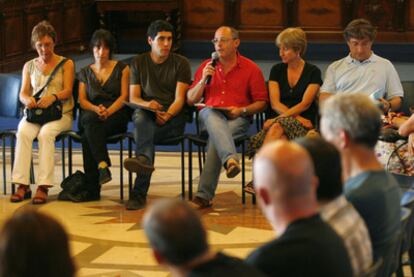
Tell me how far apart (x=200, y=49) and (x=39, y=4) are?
2.32 metres

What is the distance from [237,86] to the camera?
698 centimetres

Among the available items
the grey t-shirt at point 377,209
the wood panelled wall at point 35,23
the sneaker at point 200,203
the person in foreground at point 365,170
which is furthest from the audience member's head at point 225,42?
the wood panelled wall at point 35,23

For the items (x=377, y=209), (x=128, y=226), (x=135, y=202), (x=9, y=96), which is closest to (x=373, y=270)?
(x=377, y=209)

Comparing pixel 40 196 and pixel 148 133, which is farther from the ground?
pixel 148 133

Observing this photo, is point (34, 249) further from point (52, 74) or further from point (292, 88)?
point (52, 74)

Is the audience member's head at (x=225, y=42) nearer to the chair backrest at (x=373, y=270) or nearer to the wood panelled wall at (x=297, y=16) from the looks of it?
the chair backrest at (x=373, y=270)

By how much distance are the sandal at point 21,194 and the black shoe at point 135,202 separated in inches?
31.4

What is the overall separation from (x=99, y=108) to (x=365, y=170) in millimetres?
3882

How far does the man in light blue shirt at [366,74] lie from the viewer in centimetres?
679

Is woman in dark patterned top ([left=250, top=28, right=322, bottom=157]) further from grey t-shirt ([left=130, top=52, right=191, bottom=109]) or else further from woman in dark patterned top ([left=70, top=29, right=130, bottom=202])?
woman in dark patterned top ([left=70, top=29, right=130, bottom=202])

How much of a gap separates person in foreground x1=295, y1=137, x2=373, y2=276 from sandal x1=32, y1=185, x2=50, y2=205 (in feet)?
13.7

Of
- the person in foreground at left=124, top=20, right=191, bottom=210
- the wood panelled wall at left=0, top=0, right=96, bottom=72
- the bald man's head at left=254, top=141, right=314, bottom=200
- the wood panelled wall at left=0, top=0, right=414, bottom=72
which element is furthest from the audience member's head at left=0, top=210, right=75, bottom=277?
the wood panelled wall at left=0, top=0, right=414, bottom=72

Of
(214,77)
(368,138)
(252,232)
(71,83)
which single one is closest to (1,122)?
(71,83)

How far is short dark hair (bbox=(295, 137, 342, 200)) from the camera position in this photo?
305 cm
